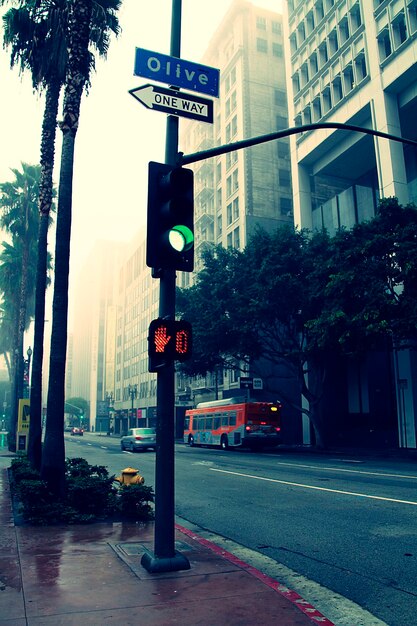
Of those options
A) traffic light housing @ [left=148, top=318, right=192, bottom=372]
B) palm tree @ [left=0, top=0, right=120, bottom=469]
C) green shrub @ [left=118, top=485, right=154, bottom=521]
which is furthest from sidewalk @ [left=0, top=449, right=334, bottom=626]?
palm tree @ [left=0, top=0, right=120, bottom=469]

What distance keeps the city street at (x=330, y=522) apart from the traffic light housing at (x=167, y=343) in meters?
2.93

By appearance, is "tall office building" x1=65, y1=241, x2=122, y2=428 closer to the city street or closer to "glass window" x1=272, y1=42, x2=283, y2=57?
"glass window" x1=272, y1=42, x2=283, y2=57

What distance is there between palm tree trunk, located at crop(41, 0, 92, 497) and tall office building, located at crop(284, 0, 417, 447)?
23232 millimetres

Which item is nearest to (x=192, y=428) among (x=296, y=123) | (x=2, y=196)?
(x=2, y=196)

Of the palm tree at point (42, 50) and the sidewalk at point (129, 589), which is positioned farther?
the palm tree at point (42, 50)

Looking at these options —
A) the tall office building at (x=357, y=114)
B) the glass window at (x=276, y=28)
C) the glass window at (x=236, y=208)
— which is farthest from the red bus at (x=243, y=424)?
the glass window at (x=276, y=28)

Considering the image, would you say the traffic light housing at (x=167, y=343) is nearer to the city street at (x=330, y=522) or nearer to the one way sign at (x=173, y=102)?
the one way sign at (x=173, y=102)

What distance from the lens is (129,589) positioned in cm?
529

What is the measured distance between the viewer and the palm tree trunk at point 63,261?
1073 centimetres

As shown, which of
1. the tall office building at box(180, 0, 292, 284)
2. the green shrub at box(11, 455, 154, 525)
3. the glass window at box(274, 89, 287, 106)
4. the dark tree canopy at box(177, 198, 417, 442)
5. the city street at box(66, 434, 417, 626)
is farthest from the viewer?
the glass window at box(274, 89, 287, 106)

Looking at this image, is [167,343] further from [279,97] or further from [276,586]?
[279,97]

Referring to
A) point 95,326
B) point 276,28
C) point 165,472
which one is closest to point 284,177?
point 276,28

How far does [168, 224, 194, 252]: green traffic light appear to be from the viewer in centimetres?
621

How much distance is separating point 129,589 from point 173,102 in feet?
17.9
